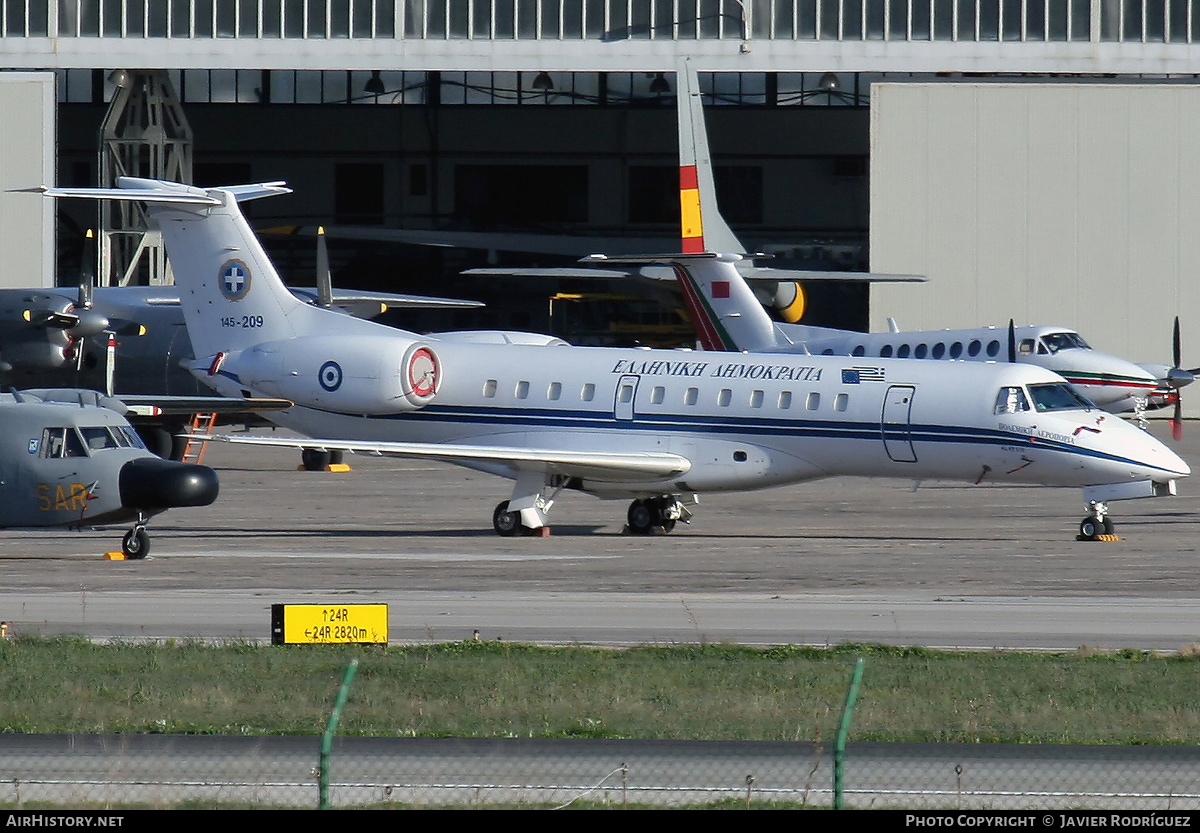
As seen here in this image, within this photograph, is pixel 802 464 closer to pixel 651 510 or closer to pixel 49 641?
pixel 651 510

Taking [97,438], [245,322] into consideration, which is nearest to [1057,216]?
[245,322]

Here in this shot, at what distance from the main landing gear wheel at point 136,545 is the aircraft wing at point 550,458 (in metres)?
2.63

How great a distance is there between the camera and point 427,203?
236ft

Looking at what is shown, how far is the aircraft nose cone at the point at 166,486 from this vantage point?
21.6 meters

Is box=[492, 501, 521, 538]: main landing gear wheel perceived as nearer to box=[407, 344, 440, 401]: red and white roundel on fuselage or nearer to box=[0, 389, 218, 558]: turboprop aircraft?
box=[407, 344, 440, 401]: red and white roundel on fuselage

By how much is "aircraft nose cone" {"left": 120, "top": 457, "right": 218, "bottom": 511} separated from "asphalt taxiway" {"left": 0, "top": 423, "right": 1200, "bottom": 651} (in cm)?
87

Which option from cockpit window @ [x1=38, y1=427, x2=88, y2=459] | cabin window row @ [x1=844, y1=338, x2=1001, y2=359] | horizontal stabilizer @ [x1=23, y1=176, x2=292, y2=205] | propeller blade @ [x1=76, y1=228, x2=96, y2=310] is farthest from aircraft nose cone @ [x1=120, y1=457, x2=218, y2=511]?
cabin window row @ [x1=844, y1=338, x2=1001, y2=359]

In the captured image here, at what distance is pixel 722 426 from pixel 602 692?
489 inches

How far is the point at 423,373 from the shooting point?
26734 mm

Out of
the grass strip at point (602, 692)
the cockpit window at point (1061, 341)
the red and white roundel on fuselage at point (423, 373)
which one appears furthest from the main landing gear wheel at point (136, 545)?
the cockpit window at point (1061, 341)

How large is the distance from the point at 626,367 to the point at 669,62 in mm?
26011

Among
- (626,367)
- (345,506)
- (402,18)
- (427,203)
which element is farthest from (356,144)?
(626,367)

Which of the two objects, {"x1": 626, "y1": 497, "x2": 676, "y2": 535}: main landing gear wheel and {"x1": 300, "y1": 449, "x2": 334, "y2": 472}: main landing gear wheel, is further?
{"x1": 300, "y1": 449, "x2": 334, "y2": 472}: main landing gear wheel

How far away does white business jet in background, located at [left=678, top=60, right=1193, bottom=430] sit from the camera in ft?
118
